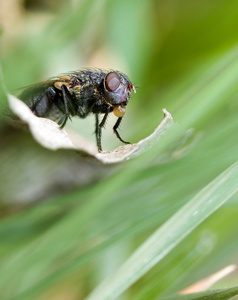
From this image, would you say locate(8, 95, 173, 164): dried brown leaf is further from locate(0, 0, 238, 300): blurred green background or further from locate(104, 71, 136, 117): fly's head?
locate(104, 71, 136, 117): fly's head

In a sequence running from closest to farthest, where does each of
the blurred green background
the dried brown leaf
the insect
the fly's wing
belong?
the dried brown leaf → the blurred green background → the fly's wing → the insect

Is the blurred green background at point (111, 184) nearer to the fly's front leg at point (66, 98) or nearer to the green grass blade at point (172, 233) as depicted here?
the fly's front leg at point (66, 98)

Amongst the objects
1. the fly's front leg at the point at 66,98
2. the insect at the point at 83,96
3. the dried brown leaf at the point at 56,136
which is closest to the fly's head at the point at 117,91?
the insect at the point at 83,96

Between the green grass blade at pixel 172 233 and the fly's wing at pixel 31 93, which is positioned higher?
the fly's wing at pixel 31 93

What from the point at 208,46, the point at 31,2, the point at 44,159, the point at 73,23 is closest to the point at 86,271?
the point at 44,159

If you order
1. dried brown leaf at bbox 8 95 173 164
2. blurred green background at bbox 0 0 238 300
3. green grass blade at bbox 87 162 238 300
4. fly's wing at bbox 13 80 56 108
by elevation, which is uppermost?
fly's wing at bbox 13 80 56 108

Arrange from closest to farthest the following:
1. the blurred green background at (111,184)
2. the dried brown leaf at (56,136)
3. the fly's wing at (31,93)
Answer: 1. the dried brown leaf at (56,136)
2. the blurred green background at (111,184)
3. the fly's wing at (31,93)

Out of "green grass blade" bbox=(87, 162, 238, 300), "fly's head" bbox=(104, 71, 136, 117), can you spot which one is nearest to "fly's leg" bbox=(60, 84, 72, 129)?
"fly's head" bbox=(104, 71, 136, 117)
